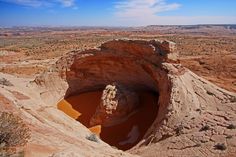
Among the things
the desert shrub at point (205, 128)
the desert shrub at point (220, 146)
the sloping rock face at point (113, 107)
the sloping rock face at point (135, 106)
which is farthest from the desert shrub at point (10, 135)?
the sloping rock face at point (113, 107)

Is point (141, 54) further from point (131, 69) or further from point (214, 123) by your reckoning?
point (214, 123)

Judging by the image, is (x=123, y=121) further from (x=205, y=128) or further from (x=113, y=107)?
(x=205, y=128)

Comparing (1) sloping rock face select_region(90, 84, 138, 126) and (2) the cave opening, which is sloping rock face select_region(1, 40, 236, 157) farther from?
(2) the cave opening

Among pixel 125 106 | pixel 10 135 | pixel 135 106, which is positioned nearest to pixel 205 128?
pixel 125 106

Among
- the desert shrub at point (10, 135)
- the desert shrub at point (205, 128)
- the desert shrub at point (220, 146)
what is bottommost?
the desert shrub at point (220, 146)

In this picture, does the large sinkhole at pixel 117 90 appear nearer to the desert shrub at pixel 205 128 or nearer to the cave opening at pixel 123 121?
the cave opening at pixel 123 121

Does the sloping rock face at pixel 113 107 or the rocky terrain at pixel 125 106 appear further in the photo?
the sloping rock face at pixel 113 107

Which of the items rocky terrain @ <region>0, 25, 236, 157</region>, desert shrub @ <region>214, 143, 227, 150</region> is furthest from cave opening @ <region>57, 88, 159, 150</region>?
desert shrub @ <region>214, 143, 227, 150</region>
